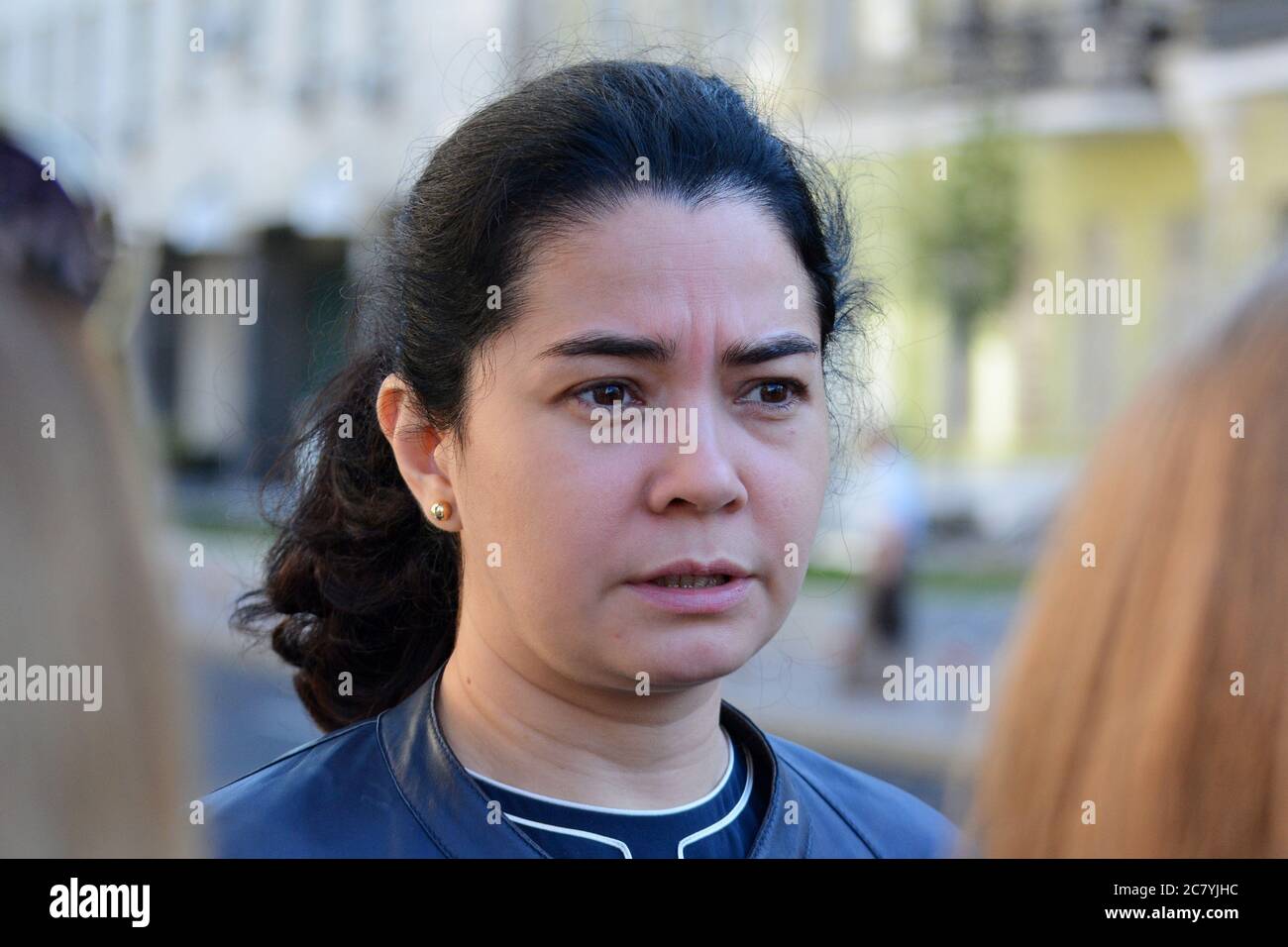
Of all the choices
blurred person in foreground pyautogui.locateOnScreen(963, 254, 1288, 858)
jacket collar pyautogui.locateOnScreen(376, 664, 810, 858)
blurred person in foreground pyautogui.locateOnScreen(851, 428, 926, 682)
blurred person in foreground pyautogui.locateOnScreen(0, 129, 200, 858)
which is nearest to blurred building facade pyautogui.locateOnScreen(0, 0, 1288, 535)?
blurred person in foreground pyautogui.locateOnScreen(851, 428, 926, 682)

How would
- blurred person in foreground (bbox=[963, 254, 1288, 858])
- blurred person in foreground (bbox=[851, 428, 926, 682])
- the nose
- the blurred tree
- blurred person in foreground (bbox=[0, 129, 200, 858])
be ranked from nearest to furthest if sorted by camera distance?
blurred person in foreground (bbox=[0, 129, 200, 858])
blurred person in foreground (bbox=[963, 254, 1288, 858])
the nose
blurred person in foreground (bbox=[851, 428, 926, 682])
the blurred tree

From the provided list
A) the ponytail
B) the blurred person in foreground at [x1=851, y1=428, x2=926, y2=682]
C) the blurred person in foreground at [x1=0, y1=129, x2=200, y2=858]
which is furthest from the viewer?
the blurred person in foreground at [x1=851, y1=428, x2=926, y2=682]

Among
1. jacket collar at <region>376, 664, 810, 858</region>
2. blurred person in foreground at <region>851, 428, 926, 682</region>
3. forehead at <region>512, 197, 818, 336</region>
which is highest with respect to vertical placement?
forehead at <region>512, 197, 818, 336</region>

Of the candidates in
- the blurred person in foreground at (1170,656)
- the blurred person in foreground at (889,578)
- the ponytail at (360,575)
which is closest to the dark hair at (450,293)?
the ponytail at (360,575)

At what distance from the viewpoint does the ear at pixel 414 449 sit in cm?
128

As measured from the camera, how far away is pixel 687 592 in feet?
3.86

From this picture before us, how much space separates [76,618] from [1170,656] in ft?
1.92

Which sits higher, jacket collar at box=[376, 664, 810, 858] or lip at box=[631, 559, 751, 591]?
lip at box=[631, 559, 751, 591]

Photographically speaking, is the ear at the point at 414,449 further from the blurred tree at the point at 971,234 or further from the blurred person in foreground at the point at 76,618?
the blurred tree at the point at 971,234

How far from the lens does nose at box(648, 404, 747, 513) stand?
45.3 inches

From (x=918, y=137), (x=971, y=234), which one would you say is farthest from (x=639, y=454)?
(x=918, y=137)

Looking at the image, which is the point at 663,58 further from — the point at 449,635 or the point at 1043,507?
the point at 1043,507

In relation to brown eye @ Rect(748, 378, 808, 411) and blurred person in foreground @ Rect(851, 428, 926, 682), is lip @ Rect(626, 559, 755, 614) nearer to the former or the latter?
brown eye @ Rect(748, 378, 808, 411)
